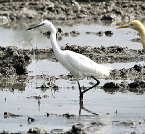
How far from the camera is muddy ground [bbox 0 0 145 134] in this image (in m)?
13.4

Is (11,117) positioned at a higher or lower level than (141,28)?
lower

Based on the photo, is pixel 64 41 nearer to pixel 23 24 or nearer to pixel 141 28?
pixel 23 24

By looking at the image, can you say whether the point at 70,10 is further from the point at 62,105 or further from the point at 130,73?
the point at 62,105

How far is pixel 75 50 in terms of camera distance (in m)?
21.4

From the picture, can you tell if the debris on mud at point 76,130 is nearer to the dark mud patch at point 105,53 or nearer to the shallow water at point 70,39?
the dark mud patch at point 105,53

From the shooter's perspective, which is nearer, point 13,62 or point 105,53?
point 13,62

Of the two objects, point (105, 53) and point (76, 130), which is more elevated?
point (105, 53)

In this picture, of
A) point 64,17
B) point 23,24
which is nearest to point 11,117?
point 23,24

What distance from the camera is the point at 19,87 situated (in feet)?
53.5

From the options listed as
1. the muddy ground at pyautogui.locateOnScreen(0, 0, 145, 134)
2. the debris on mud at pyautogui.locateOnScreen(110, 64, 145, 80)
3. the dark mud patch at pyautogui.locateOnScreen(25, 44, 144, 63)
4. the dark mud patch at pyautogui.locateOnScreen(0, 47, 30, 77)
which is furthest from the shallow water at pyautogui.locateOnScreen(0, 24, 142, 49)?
the debris on mud at pyautogui.locateOnScreen(110, 64, 145, 80)

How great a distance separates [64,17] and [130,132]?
886 inches

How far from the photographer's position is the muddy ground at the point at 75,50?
13.4m

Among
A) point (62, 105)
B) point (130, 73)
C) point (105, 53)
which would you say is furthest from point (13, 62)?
point (62, 105)

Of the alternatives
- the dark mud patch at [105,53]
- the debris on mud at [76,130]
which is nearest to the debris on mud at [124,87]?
the dark mud patch at [105,53]
